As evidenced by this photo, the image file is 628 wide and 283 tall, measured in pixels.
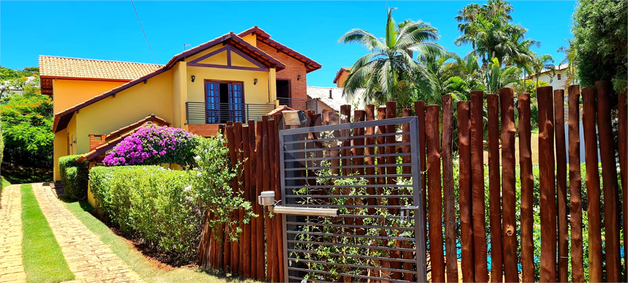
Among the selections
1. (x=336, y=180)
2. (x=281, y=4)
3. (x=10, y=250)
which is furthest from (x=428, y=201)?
(x=10, y=250)

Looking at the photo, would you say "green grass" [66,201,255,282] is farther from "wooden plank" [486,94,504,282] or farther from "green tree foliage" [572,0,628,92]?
"green tree foliage" [572,0,628,92]

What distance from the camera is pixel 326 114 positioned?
4449mm

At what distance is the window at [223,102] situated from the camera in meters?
20.7

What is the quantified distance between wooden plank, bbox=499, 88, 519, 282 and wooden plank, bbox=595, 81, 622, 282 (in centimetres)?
61

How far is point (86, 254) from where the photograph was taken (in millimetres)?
7355

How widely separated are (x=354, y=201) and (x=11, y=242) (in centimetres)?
874

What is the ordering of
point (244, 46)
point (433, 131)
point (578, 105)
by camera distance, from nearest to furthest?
point (578, 105) → point (433, 131) → point (244, 46)

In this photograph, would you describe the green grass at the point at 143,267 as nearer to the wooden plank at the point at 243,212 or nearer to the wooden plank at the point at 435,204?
the wooden plank at the point at 243,212

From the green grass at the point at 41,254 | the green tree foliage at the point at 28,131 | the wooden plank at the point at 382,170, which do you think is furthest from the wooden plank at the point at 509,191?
the green tree foliage at the point at 28,131

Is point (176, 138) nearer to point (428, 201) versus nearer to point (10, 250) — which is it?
point (10, 250)

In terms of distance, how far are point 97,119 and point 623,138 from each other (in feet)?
64.7

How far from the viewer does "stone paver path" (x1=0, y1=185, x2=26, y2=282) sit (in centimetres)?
636

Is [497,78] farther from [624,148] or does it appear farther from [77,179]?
[624,148]

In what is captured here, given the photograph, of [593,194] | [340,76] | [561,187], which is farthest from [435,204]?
[340,76]
